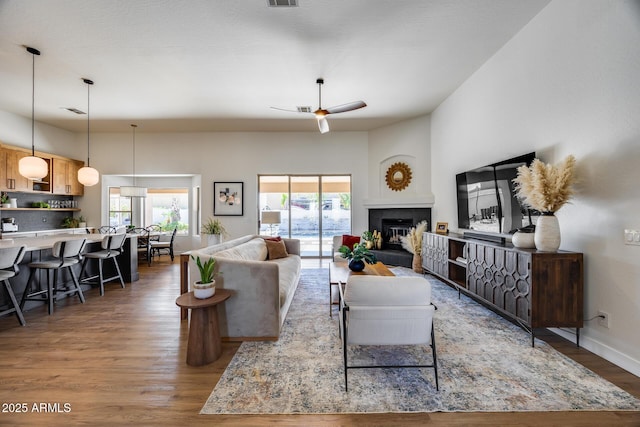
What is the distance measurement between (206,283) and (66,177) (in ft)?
21.9

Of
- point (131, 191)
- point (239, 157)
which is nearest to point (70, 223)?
point (131, 191)

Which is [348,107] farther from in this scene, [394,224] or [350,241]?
[394,224]

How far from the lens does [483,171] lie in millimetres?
3680

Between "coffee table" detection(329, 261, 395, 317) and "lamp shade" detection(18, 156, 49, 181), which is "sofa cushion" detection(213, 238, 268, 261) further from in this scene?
"lamp shade" detection(18, 156, 49, 181)

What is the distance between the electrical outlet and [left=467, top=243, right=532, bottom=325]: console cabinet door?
550 mm

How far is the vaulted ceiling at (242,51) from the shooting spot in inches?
107

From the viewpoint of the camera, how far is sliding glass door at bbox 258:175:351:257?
692 centimetres

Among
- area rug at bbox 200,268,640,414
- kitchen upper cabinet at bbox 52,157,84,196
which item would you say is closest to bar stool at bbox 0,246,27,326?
area rug at bbox 200,268,640,414

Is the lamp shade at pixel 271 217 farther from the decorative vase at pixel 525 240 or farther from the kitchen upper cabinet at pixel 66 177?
the kitchen upper cabinet at pixel 66 177

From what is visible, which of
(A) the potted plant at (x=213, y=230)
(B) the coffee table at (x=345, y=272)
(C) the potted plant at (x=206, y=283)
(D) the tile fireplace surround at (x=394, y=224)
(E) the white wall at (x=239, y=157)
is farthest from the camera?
(E) the white wall at (x=239, y=157)

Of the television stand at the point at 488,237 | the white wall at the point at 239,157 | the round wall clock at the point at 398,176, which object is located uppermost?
the white wall at the point at 239,157

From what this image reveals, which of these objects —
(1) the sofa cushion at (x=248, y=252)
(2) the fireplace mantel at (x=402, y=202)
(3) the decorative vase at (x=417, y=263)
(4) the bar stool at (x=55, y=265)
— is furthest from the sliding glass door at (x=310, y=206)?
(4) the bar stool at (x=55, y=265)

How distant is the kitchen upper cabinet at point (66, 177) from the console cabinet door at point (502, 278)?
8520 mm

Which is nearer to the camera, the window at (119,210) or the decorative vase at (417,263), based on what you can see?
the decorative vase at (417,263)
